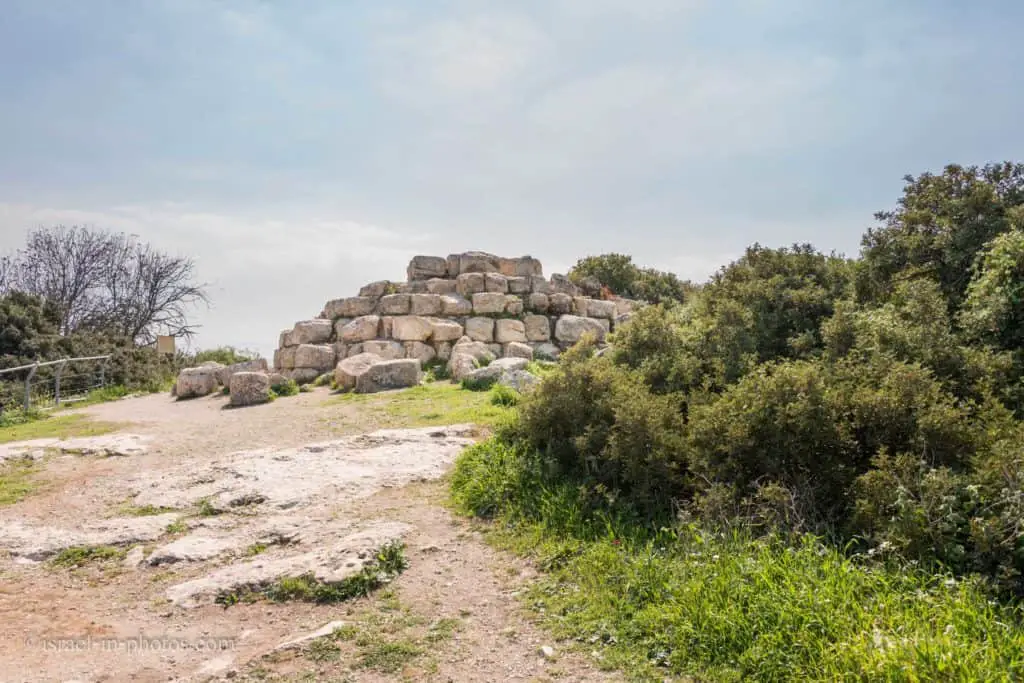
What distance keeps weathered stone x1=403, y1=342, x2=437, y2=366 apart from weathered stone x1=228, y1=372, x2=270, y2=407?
3400 mm

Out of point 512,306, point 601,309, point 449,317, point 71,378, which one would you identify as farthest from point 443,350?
point 71,378

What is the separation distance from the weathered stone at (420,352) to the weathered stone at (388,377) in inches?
91.7

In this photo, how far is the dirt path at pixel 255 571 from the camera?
3.68 meters

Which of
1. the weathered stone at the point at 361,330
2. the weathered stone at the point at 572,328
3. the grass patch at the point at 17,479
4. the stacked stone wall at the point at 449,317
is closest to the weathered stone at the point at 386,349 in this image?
the stacked stone wall at the point at 449,317

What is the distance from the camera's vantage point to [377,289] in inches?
683

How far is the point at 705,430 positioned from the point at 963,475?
5.03 feet

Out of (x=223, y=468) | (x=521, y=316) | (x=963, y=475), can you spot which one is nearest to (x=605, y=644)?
(x=963, y=475)

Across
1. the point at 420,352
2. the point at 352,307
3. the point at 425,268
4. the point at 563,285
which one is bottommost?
the point at 420,352

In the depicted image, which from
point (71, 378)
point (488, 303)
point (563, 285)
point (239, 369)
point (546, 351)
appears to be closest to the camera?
point (239, 369)

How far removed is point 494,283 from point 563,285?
2437 millimetres

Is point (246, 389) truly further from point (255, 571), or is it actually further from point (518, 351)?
point (255, 571)

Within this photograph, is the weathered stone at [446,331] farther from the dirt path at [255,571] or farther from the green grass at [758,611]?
the green grass at [758,611]

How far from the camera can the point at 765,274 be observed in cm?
803

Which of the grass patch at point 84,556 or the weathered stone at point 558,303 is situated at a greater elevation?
the weathered stone at point 558,303
